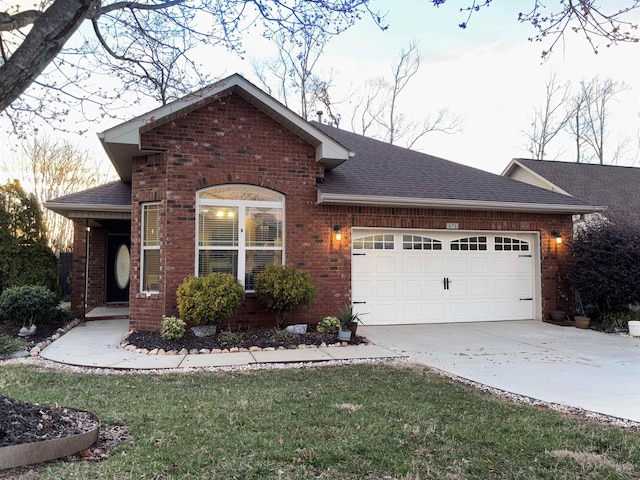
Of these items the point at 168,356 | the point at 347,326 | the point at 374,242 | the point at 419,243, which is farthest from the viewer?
the point at 419,243

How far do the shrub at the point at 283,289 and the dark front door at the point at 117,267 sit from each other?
6.23 m

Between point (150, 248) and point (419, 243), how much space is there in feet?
19.2

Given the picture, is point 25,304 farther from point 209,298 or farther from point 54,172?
point 54,172

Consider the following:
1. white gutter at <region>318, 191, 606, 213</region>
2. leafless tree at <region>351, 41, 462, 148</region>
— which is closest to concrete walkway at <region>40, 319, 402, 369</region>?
white gutter at <region>318, 191, 606, 213</region>

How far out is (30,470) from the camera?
3.08 meters

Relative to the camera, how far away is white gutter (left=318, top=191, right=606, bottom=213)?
9.28 m

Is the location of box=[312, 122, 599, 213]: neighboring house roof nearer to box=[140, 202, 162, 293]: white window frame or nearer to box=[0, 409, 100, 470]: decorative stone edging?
box=[140, 202, 162, 293]: white window frame

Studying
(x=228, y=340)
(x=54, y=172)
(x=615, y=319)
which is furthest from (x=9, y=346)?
(x=54, y=172)

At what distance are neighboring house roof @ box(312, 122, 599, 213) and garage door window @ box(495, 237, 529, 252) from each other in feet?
2.77

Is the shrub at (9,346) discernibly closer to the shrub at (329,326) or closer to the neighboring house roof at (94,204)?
the neighboring house roof at (94,204)

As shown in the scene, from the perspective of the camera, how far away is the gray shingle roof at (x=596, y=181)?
55.0ft

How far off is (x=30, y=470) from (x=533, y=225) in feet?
35.8

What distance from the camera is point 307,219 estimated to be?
938cm

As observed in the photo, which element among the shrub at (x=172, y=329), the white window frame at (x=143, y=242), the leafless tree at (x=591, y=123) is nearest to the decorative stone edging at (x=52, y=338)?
the white window frame at (x=143, y=242)
